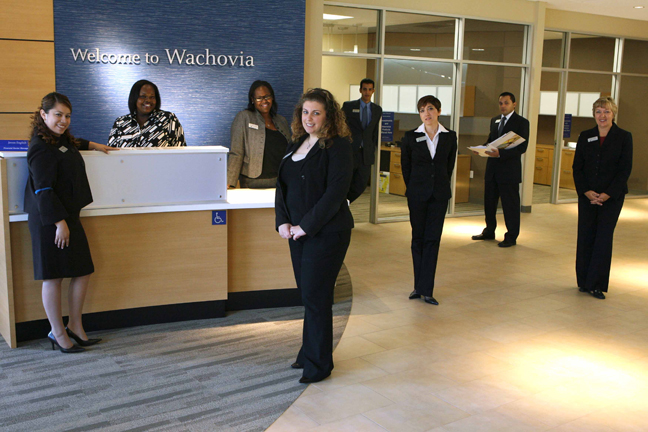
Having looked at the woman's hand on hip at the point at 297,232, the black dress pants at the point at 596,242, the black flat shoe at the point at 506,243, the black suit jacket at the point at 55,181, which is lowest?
the black flat shoe at the point at 506,243

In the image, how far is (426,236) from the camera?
5391 millimetres

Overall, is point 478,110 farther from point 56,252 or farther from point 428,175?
point 56,252

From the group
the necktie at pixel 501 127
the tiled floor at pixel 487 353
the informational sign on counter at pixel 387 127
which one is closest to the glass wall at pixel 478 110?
the informational sign on counter at pixel 387 127

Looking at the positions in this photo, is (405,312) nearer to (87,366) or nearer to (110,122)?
(87,366)

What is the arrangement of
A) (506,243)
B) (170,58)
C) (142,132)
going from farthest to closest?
(506,243) → (170,58) → (142,132)

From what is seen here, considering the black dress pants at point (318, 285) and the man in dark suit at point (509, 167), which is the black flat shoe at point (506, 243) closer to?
the man in dark suit at point (509, 167)

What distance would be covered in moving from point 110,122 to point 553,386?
4675 mm

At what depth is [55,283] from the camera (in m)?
4.14

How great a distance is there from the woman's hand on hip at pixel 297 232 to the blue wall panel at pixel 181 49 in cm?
334

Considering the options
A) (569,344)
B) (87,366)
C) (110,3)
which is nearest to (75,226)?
(87,366)

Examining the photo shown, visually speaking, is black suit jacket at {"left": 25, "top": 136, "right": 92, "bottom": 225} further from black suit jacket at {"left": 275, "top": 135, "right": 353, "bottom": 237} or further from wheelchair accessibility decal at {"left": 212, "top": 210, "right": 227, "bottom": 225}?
black suit jacket at {"left": 275, "top": 135, "right": 353, "bottom": 237}

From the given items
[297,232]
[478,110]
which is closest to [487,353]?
[297,232]

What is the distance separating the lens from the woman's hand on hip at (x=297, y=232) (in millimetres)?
3537

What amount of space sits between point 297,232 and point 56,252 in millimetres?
1648
